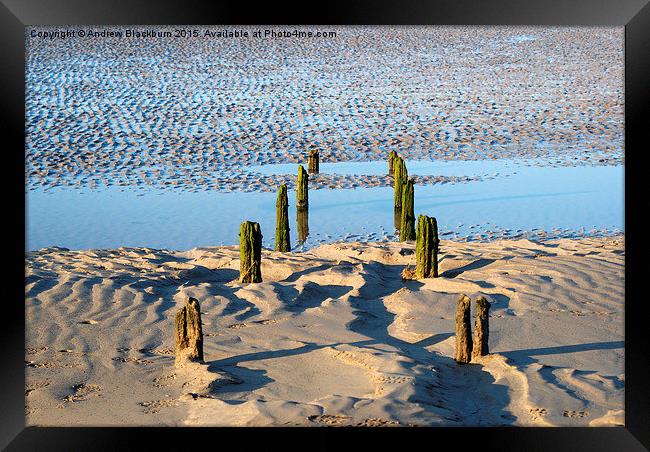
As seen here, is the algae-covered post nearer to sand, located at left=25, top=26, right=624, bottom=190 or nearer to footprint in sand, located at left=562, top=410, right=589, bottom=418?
sand, located at left=25, top=26, right=624, bottom=190

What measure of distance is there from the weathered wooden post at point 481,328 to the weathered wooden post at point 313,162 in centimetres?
1050

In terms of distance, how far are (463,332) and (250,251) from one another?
3598 millimetres

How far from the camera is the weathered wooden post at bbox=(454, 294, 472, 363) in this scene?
771 centimetres

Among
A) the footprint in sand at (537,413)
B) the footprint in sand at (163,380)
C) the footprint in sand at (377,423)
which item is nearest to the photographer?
the footprint in sand at (377,423)

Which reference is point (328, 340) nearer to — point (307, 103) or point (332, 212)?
point (332, 212)

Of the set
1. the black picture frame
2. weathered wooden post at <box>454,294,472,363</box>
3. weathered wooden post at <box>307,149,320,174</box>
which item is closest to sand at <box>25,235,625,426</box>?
weathered wooden post at <box>454,294,472,363</box>

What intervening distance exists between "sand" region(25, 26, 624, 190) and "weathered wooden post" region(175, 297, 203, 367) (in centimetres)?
919

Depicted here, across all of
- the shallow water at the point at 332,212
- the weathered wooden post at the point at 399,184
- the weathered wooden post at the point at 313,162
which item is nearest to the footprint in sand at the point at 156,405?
the shallow water at the point at 332,212

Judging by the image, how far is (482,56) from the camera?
2886 centimetres

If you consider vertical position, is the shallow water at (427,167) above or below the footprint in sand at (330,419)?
above

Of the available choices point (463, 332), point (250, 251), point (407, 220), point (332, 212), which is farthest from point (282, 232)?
point (463, 332)

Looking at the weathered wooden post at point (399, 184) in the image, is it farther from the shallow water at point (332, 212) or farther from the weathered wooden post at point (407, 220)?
the weathered wooden post at point (407, 220)

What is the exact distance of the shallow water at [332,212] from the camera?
1454cm

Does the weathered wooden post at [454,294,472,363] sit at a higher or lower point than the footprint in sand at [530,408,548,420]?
higher
